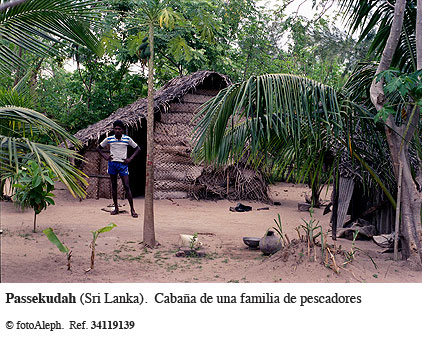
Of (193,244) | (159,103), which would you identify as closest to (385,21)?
(193,244)

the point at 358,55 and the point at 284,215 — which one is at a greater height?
the point at 358,55

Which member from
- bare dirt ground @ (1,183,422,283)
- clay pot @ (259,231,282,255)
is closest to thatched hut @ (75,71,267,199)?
bare dirt ground @ (1,183,422,283)

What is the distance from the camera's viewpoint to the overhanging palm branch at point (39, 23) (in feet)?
13.4

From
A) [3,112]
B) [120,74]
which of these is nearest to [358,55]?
[120,74]

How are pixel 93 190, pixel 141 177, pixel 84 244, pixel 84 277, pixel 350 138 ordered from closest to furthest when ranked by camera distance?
pixel 84 277 < pixel 350 138 < pixel 84 244 < pixel 93 190 < pixel 141 177

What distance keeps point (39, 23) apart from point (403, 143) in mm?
4127

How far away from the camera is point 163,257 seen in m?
5.44

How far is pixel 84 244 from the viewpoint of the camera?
584cm

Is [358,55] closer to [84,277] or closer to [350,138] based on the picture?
[350,138]

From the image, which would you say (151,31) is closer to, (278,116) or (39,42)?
(39,42)

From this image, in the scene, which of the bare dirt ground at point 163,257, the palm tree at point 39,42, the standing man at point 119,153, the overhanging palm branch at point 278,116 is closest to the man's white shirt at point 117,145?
the standing man at point 119,153

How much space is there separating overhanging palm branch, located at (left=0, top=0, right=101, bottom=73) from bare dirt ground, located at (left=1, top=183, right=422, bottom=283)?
7.01 ft

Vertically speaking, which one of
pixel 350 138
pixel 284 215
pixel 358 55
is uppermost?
pixel 358 55

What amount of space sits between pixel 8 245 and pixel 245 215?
5.50 metres
